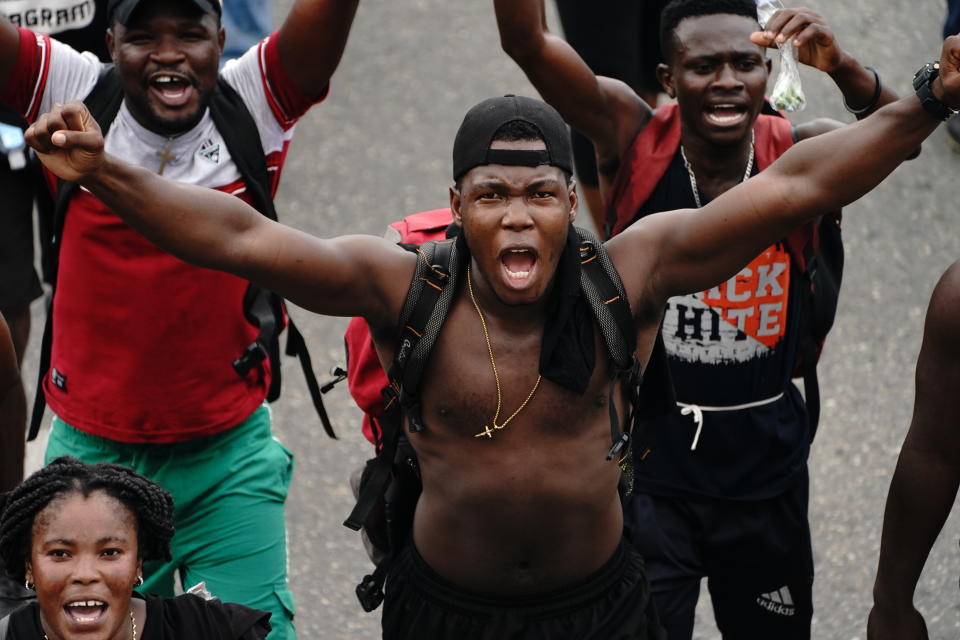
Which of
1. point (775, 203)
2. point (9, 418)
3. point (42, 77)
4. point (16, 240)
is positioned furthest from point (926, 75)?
point (16, 240)

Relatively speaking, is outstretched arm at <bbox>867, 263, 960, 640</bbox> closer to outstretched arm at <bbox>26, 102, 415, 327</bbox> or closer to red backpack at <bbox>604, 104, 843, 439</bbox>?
red backpack at <bbox>604, 104, 843, 439</bbox>

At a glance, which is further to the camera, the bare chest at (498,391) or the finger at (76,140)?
the bare chest at (498,391)

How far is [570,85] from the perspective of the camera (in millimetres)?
5129

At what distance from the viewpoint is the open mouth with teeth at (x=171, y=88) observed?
490 cm

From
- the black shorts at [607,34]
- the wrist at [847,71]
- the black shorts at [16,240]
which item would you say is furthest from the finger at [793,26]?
the black shorts at [607,34]

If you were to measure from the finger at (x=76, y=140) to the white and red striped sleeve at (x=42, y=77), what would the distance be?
1110 mm

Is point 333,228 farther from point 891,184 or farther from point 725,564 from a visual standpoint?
point 725,564

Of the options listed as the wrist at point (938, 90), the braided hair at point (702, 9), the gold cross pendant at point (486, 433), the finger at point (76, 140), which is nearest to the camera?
the finger at point (76, 140)

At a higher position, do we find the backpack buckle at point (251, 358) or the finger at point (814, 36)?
the finger at point (814, 36)

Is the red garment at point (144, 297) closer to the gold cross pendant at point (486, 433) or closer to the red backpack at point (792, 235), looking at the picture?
the red backpack at point (792, 235)

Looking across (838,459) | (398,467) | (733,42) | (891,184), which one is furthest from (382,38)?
(398,467)

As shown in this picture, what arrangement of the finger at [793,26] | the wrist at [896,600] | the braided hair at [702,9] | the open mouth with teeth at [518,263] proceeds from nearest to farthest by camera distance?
1. the open mouth with teeth at [518,263]
2. the finger at [793,26]
3. the wrist at [896,600]
4. the braided hair at [702,9]

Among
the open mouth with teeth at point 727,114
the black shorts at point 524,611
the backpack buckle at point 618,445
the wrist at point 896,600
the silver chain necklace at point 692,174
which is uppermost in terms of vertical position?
the open mouth with teeth at point 727,114

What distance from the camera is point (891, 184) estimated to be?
363 inches
